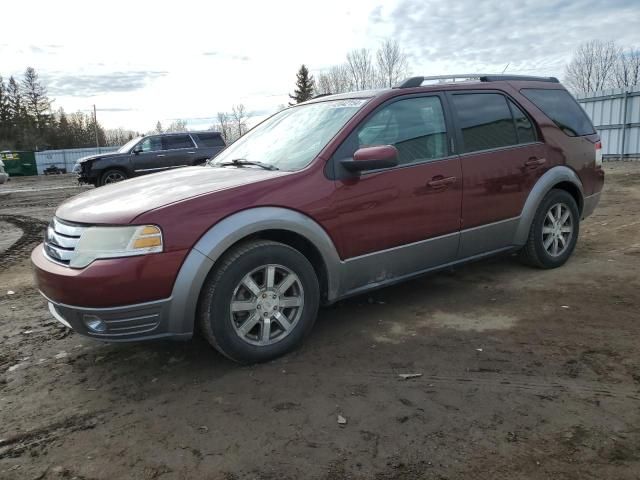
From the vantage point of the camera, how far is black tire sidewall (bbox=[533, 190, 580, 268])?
15.9 feet

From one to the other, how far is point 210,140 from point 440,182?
41.3 feet

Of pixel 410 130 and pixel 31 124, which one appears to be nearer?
pixel 410 130

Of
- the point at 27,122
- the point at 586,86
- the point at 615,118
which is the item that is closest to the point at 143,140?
the point at 615,118

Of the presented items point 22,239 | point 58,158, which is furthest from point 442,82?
point 58,158

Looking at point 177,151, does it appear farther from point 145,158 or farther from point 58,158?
point 58,158

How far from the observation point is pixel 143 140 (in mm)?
15188

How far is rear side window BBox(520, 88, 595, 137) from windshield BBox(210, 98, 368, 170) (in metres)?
2.06

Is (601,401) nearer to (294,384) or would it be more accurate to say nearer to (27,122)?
(294,384)

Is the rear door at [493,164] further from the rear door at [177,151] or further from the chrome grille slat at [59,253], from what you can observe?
the rear door at [177,151]

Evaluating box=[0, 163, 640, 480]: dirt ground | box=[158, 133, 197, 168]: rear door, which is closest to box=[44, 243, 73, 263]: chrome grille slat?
box=[0, 163, 640, 480]: dirt ground

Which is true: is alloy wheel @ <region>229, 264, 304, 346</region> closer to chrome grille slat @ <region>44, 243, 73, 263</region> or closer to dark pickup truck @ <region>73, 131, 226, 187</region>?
chrome grille slat @ <region>44, 243, 73, 263</region>

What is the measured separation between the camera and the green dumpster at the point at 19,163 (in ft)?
113

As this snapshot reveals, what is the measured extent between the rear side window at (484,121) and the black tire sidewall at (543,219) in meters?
0.72

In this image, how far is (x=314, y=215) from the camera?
3428 mm
